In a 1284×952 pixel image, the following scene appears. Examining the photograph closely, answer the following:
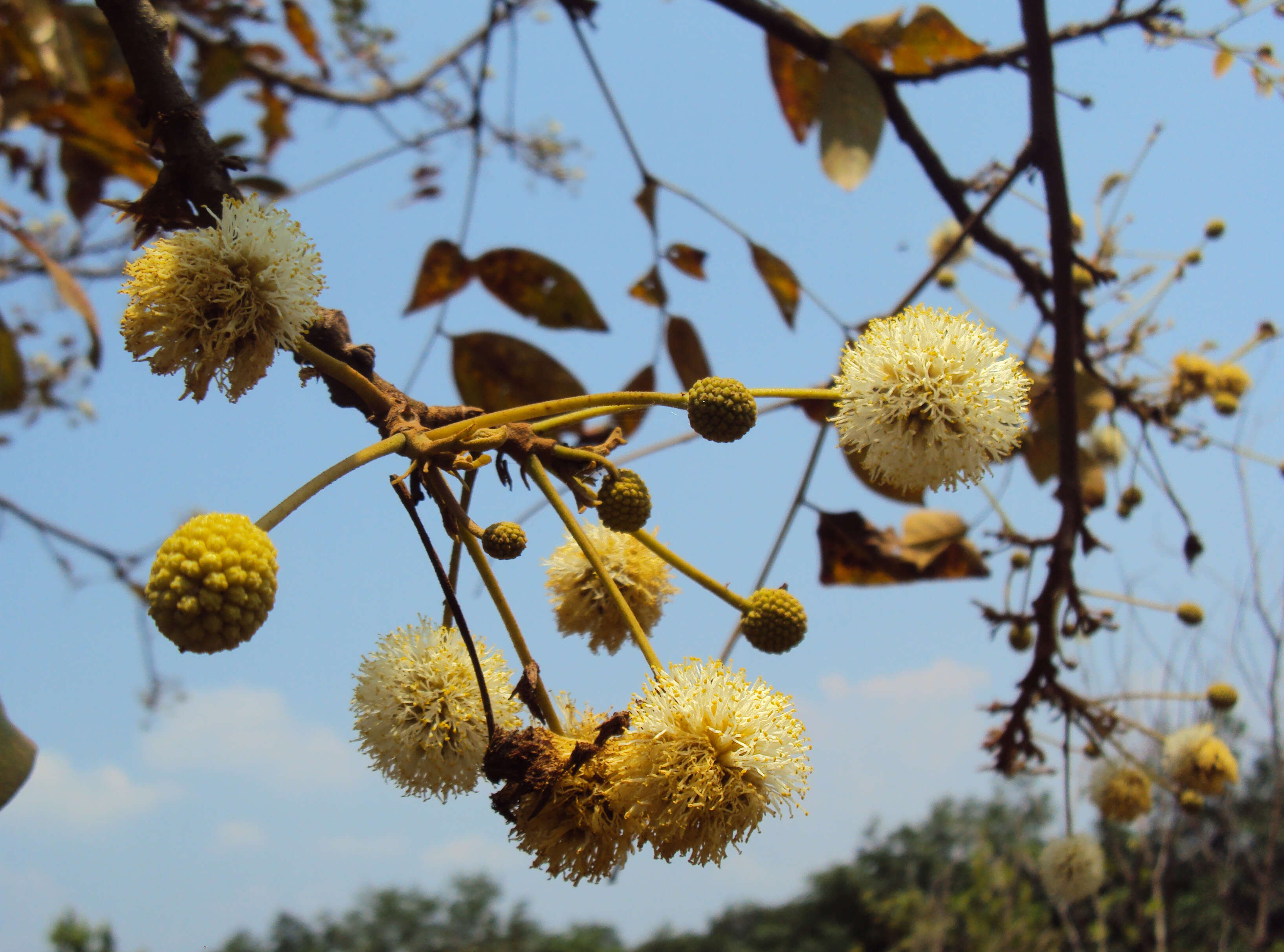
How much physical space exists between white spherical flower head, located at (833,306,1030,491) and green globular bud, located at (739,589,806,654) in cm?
21

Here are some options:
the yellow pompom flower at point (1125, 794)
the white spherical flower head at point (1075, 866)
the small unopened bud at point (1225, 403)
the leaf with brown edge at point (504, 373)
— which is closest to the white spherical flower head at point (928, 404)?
the leaf with brown edge at point (504, 373)

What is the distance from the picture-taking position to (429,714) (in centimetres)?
106

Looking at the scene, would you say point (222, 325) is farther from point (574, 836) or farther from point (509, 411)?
point (574, 836)

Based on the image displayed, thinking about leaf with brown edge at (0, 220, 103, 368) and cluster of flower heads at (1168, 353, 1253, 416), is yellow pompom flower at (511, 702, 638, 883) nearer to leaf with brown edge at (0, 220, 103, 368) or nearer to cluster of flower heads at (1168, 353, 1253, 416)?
leaf with brown edge at (0, 220, 103, 368)

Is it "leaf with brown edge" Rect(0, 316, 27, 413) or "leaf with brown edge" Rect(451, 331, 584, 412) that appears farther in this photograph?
"leaf with brown edge" Rect(0, 316, 27, 413)

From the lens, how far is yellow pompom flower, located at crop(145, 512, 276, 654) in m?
0.74

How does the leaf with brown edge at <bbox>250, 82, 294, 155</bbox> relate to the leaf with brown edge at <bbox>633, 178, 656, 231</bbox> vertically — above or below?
above

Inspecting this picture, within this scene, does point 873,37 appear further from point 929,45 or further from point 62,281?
point 62,281

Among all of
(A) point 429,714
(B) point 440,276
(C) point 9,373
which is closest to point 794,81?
(B) point 440,276

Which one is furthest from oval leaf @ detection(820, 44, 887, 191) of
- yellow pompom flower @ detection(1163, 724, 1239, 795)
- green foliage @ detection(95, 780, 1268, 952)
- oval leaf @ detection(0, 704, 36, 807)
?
green foliage @ detection(95, 780, 1268, 952)

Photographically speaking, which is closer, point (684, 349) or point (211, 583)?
point (211, 583)

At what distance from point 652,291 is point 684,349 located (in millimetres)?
197

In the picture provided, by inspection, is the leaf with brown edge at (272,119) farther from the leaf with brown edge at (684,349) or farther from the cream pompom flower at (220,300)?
the cream pompom flower at (220,300)

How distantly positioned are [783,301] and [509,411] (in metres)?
1.35
